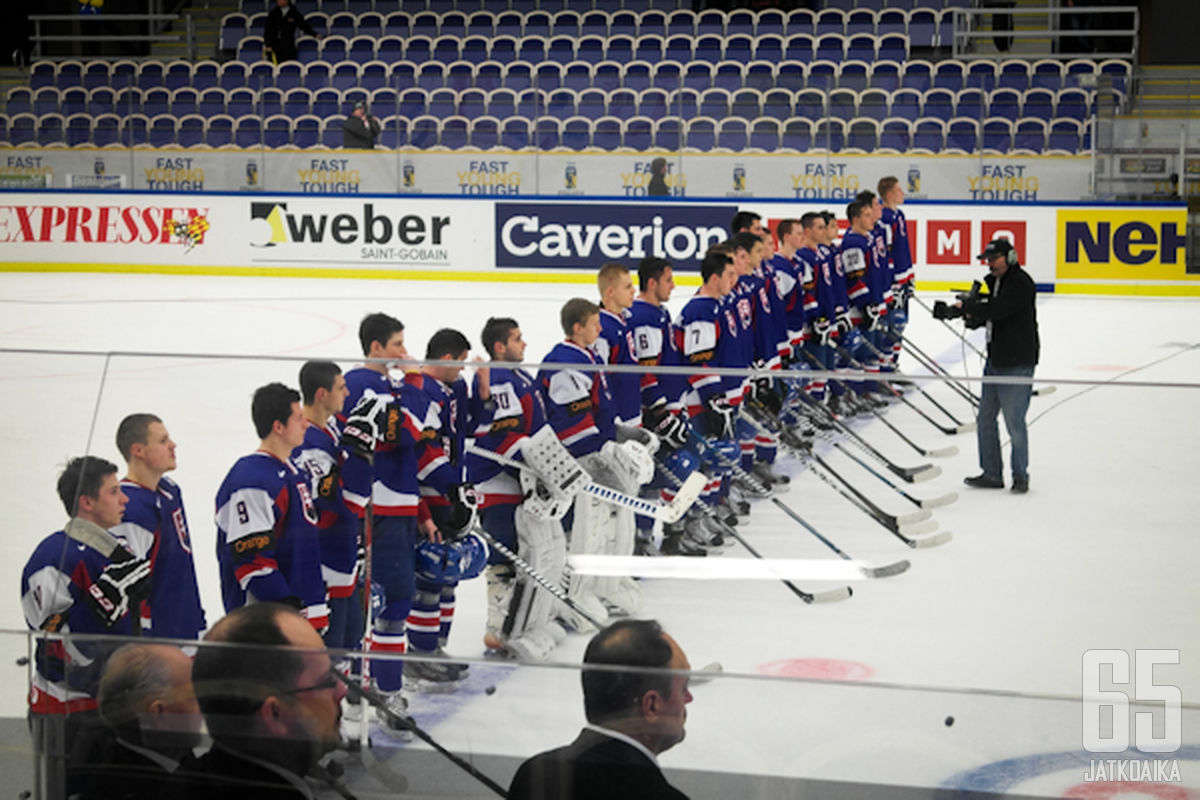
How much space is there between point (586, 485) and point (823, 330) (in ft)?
16.8

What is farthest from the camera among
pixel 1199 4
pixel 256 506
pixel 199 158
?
pixel 1199 4

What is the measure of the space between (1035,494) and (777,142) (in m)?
12.1

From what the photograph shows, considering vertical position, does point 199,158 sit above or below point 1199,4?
below

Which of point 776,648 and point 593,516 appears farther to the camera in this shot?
point 593,516

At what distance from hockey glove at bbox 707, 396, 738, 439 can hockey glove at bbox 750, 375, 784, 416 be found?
0.09 m

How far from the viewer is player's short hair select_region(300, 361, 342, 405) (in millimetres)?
3691

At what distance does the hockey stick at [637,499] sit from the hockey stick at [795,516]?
0.19 metres

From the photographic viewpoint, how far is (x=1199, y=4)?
19891 mm

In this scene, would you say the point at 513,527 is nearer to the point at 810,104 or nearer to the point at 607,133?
the point at 810,104

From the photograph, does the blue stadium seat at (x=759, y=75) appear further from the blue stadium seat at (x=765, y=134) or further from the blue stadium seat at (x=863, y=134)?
the blue stadium seat at (x=863, y=134)

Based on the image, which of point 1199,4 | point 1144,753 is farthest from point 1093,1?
point 1144,753

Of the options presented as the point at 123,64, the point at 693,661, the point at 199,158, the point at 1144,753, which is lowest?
the point at 693,661

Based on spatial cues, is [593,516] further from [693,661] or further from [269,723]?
[269,723]

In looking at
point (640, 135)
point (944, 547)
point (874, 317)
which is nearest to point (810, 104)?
point (640, 135)
